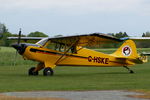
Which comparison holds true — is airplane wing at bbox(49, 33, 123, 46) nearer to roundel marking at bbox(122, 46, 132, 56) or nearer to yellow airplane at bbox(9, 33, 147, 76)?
yellow airplane at bbox(9, 33, 147, 76)

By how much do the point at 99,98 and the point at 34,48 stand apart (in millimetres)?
10910

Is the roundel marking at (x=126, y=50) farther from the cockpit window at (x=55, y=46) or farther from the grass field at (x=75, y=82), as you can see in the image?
the cockpit window at (x=55, y=46)

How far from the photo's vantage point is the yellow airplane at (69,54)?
23.0 m

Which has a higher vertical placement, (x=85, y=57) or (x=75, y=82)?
(x=85, y=57)

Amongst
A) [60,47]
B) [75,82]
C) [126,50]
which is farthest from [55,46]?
[75,82]

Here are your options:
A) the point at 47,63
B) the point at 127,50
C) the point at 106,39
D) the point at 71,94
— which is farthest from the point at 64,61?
the point at 71,94

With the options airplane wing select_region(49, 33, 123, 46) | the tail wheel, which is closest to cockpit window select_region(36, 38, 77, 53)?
airplane wing select_region(49, 33, 123, 46)

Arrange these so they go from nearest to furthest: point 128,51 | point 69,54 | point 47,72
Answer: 1. point 47,72
2. point 69,54
3. point 128,51

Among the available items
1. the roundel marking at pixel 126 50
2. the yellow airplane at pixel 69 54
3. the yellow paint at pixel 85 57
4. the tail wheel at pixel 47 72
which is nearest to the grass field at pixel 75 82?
the tail wheel at pixel 47 72

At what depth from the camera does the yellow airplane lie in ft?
75.4

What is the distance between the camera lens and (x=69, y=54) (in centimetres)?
2466

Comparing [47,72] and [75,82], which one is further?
[47,72]

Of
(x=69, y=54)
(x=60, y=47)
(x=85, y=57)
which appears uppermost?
(x=60, y=47)

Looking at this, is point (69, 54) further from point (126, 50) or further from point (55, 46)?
point (126, 50)
